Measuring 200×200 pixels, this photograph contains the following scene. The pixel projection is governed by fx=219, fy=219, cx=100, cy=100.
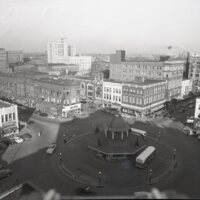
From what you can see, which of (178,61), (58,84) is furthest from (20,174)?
(178,61)

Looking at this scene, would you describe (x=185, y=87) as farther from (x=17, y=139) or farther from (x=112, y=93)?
(x=17, y=139)

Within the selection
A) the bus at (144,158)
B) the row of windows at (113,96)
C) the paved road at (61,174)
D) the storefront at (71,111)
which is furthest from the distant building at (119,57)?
the bus at (144,158)

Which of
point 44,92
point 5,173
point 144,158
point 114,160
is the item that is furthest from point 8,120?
point 144,158

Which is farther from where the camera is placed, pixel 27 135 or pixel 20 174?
pixel 27 135

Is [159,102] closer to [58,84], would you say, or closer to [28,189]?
[58,84]

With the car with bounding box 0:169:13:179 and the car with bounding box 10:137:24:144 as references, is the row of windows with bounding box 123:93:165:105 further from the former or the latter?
the car with bounding box 0:169:13:179

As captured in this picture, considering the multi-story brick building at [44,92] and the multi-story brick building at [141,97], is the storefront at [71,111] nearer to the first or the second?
the multi-story brick building at [44,92]
